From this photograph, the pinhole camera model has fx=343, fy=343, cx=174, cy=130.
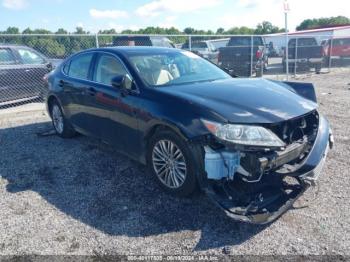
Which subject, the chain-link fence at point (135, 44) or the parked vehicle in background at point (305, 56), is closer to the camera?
the chain-link fence at point (135, 44)

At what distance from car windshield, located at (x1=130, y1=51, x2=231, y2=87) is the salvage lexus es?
0.05ft

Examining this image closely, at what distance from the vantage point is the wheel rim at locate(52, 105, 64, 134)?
20.8ft

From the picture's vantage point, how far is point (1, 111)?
29.4 feet

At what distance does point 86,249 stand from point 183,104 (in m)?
1.72

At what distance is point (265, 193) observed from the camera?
11.3 feet

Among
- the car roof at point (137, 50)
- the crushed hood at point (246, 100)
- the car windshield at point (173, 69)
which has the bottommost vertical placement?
the crushed hood at point (246, 100)

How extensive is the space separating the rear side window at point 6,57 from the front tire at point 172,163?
680 centimetres

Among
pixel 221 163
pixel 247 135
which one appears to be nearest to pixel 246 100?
pixel 247 135

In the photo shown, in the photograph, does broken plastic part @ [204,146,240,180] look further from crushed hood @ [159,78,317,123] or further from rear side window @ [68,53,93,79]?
rear side window @ [68,53,93,79]

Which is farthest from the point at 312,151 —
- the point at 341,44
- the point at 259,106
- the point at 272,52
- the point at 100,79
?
the point at 272,52

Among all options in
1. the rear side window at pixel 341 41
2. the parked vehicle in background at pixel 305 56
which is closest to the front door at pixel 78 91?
the parked vehicle in background at pixel 305 56

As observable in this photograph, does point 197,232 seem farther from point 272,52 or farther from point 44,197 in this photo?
point 272,52

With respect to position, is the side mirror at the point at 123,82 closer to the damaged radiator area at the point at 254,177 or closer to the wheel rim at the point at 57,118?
the damaged radiator area at the point at 254,177

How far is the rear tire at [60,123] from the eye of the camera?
616 centimetres
